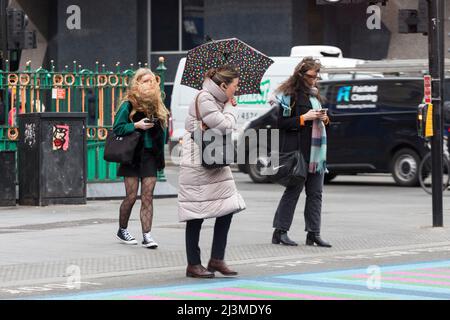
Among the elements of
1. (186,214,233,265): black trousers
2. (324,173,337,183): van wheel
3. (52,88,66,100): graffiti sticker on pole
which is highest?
(52,88,66,100): graffiti sticker on pole

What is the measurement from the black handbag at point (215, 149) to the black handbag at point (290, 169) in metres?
2.40

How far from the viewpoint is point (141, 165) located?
1249 centimetres

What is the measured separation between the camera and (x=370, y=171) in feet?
79.8

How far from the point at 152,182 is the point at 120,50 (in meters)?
29.5

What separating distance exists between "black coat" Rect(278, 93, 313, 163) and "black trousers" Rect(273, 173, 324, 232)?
255mm

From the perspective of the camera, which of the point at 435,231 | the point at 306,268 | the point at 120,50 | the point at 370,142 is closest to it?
the point at 306,268

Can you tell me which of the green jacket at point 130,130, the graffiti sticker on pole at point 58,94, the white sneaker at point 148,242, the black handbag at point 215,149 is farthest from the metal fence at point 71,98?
the black handbag at point 215,149

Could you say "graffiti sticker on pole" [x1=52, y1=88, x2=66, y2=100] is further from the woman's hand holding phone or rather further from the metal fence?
the woman's hand holding phone

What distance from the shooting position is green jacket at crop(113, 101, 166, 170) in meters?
12.4

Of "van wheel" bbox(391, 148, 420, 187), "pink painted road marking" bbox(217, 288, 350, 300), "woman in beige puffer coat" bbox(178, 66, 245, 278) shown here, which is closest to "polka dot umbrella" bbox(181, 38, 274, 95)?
"woman in beige puffer coat" bbox(178, 66, 245, 278)

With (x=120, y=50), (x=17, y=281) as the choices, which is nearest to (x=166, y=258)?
(x=17, y=281)

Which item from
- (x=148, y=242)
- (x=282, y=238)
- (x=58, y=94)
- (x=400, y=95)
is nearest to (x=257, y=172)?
(x=400, y=95)

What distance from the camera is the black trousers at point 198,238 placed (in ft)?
34.2
